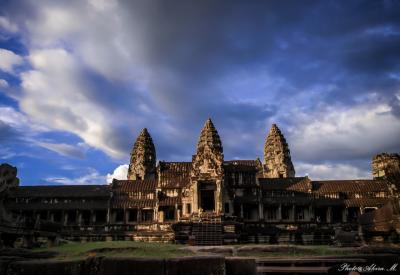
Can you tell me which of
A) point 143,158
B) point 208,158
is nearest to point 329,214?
point 208,158

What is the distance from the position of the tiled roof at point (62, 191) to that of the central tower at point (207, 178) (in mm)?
16403

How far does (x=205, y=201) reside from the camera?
46531 mm

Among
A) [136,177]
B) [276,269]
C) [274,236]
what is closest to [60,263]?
[276,269]

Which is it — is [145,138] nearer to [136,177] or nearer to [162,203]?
[136,177]

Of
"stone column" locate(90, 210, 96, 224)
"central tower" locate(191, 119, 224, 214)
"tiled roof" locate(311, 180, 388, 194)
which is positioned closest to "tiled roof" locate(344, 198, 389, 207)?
"tiled roof" locate(311, 180, 388, 194)

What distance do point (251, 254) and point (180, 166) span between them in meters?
41.1

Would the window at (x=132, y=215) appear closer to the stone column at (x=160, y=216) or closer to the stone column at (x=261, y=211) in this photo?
the stone column at (x=160, y=216)

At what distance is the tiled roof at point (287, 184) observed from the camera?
174ft

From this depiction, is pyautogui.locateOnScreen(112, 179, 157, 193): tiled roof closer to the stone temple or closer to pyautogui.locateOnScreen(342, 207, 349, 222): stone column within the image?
the stone temple

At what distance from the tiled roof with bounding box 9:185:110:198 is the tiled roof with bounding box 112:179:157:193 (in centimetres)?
Result: 140

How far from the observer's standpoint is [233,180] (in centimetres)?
5209

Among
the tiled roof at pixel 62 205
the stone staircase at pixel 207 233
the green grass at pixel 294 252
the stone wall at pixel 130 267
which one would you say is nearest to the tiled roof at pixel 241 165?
the stone staircase at pixel 207 233

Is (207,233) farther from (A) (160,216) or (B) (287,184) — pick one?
(B) (287,184)

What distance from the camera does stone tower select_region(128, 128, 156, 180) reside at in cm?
7788
